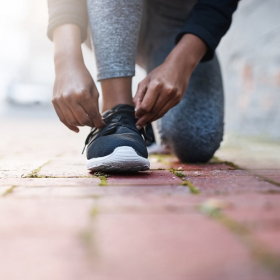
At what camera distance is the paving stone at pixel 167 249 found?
1.69ft

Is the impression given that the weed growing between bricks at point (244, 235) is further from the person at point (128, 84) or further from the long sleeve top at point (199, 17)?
the long sleeve top at point (199, 17)

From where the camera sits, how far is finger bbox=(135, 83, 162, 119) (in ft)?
4.13

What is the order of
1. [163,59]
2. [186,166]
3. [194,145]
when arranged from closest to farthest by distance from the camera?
[186,166], [194,145], [163,59]

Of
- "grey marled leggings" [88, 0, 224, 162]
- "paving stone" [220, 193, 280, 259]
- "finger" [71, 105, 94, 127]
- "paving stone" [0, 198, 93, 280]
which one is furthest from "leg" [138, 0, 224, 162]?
"paving stone" [0, 198, 93, 280]

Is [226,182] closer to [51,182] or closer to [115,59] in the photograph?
[51,182]

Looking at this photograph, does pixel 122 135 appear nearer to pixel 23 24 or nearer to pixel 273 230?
pixel 273 230

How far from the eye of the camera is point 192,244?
62 cm

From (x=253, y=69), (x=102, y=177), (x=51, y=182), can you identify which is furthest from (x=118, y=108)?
(x=253, y=69)

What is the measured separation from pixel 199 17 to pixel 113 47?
32cm

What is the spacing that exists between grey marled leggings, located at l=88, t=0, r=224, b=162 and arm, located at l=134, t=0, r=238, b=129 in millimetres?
170

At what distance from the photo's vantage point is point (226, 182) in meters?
1.13

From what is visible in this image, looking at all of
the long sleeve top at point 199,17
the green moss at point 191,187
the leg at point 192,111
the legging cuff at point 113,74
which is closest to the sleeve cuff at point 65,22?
the long sleeve top at point 199,17

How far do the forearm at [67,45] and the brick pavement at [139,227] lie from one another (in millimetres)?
384

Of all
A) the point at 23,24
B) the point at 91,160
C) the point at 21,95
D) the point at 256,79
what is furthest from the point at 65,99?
the point at 23,24
